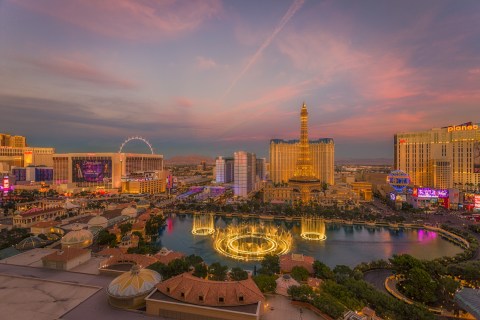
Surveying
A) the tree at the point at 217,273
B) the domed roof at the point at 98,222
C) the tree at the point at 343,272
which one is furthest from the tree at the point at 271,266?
the domed roof at the point at 98,222

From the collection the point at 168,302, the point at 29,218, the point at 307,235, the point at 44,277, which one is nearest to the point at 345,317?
the point at 168,302

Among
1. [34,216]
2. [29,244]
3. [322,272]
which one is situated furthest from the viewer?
[34,216]

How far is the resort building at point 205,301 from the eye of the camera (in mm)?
11469

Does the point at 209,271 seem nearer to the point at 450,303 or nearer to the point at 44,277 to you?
the point at 44,277

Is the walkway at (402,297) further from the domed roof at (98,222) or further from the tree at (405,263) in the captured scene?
the domed roof at (98,222)

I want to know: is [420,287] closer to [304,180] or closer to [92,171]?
[304,180]

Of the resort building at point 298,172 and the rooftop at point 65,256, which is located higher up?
the resort building at point 298,172

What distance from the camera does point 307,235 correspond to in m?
32.6

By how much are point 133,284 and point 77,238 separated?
14303mm

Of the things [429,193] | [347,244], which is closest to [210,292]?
[347,244]

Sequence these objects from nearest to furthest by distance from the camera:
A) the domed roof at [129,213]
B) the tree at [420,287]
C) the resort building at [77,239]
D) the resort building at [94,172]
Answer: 1. the tree at [420,287]
2. the resort building at [77,239]
3. the domed roof at [129,213]
4. the resort building at [94,172]

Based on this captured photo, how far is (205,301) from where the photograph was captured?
11.8 metres

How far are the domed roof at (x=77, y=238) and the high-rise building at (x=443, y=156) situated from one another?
193 feet

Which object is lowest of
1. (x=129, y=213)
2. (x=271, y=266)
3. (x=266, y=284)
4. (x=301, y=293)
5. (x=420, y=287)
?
(x=420, y=287)
